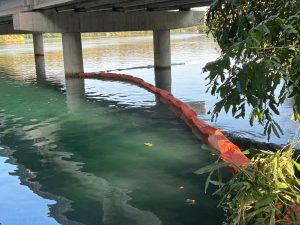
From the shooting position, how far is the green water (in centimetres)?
684

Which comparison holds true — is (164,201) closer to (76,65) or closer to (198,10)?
(76,65)

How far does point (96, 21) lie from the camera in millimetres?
28906

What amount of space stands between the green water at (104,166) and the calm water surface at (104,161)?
0.02 m

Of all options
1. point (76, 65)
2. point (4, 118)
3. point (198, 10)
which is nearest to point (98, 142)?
point (4, 118)

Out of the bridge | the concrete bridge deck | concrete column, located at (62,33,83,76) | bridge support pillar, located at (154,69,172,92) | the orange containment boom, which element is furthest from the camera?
concrete column, located at (62,33,83,76)

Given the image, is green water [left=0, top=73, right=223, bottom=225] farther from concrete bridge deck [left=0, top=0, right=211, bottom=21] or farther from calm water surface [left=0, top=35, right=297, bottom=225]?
concrete bridge deck [left=0, top=0, right=211, bottom=21]

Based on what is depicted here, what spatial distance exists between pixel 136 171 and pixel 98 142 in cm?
292

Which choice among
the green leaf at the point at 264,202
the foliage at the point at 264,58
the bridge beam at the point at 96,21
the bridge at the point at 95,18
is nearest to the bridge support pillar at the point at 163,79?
the bridge at the point at 95,18

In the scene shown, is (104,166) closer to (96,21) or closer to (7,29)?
(96,21)

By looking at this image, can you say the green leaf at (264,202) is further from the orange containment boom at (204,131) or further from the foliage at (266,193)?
the orange containment boom at (204,131)

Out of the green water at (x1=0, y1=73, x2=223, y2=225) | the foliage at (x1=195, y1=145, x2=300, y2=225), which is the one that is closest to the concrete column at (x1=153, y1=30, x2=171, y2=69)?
the green water at (x1=0, y1=73, x2=223, y2=225)

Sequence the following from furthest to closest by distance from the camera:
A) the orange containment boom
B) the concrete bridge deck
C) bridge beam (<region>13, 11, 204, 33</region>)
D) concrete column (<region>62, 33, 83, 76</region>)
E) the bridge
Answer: concrete column (<region>62, 33, 83, 76</region>) → bridge beam (<region>13, 11, 204, 33</region>) → the bridge → the concrete bridge deck → the orange containment boom

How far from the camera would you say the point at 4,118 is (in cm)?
1589

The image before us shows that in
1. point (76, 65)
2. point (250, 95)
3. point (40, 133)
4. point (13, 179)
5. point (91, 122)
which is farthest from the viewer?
point (76, 65)
